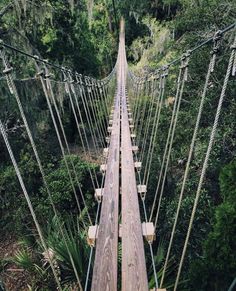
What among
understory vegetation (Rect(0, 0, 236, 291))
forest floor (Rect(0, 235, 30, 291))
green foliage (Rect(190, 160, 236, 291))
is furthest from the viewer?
forest floor (Rect(0, 235, 30, 291))

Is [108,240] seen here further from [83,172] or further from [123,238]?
[83,172]

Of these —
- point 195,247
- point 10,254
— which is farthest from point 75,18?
point 195,247

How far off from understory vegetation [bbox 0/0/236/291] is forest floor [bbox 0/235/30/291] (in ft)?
0.05

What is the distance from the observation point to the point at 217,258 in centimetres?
219

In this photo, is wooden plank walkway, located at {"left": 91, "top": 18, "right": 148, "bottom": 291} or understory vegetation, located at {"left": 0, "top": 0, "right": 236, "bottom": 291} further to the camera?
understory vegetation, located at {"left": 0, "top": 0, "right": 236, "bottom": 291}

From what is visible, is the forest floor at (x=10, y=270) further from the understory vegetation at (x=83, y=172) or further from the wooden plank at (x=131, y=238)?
the wooden plank at (x=131, y=238)

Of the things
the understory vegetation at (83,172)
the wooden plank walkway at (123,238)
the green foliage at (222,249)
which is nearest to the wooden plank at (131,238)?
the wooden plank walkway at (123,238)

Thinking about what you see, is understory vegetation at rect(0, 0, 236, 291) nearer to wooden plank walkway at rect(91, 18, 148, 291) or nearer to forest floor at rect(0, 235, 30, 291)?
forest floor at rect(0, 235, 30, 291)

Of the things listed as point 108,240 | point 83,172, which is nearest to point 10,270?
point 83,172

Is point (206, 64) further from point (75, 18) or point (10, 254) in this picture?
point (10, 254)

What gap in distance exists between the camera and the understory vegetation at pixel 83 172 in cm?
242

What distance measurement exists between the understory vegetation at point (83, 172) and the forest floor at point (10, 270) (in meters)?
0.01

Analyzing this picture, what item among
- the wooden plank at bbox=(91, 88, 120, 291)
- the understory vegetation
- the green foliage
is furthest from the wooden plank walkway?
the green foliage

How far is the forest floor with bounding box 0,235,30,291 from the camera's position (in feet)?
13.5
